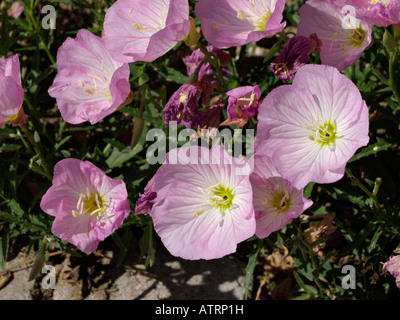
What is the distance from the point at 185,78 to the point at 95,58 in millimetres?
470

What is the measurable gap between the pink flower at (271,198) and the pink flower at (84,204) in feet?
1.55

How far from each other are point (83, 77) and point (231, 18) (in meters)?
0.59

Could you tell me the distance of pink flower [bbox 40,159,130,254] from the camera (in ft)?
6.02

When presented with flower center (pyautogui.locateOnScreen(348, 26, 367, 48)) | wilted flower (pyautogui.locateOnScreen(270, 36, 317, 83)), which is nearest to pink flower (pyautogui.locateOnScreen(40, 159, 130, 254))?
wilted flower (pyautogui.locateOnScreen(270, 36, 317, 83))

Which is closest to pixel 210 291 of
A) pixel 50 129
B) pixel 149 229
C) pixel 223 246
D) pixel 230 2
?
pixel 149 229

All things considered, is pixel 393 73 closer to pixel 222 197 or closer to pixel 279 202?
pixel 279 202

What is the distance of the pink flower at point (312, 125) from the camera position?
1.56 meters

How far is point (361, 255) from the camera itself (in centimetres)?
223

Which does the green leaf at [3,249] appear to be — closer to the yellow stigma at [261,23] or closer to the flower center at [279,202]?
the flower center at [279,202]

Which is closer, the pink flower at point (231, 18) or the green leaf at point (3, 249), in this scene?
the pink flower at point (231, 18)

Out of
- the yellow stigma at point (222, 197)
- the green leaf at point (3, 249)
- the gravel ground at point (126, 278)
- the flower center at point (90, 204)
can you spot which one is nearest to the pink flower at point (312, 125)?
the yellow stigma at point (222, 197)

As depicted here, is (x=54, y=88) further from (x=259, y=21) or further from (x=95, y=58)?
(x=259, y=21)

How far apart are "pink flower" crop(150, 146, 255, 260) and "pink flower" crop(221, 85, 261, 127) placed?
14 cm

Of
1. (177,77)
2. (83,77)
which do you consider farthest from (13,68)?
(177,77)
